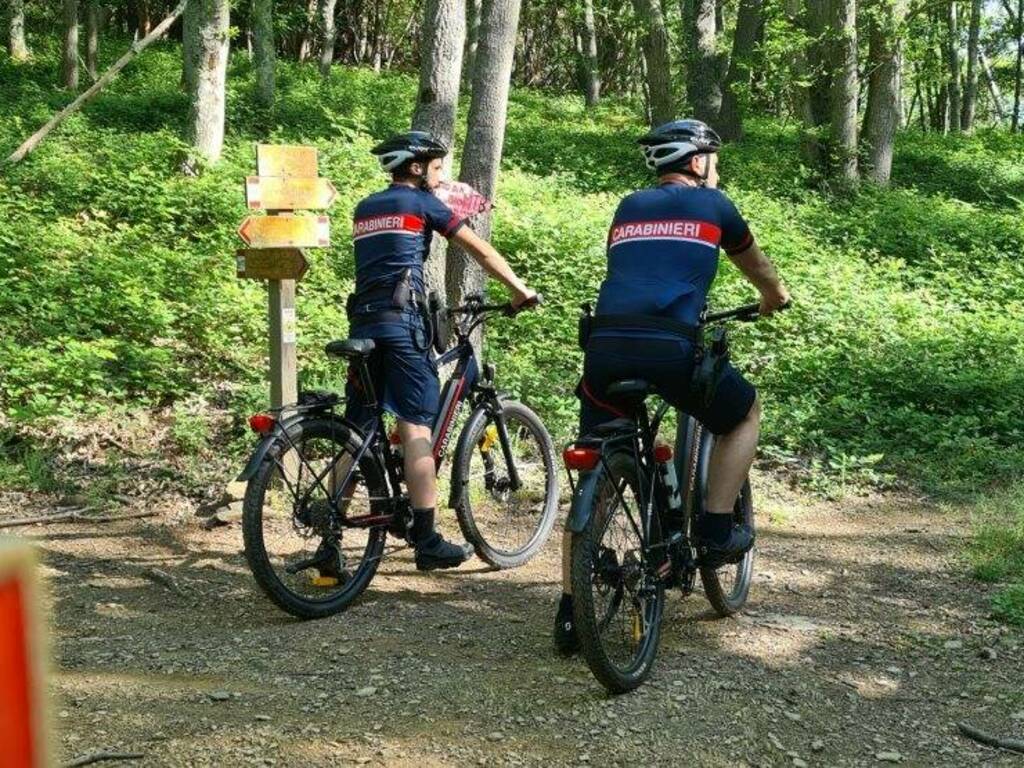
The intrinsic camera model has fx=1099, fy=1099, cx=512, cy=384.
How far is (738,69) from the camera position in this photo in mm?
20922

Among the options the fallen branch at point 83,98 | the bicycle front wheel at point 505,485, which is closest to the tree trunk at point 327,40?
the fallen branch at point 83,98

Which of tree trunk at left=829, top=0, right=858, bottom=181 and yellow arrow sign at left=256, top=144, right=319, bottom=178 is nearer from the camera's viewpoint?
yellow arrow sign at left=256, top=144, right=319, bottom=178

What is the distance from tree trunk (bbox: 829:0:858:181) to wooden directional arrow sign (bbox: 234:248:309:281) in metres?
12.0

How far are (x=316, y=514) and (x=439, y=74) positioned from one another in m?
3.81

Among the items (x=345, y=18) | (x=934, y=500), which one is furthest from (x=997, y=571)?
(x=345, y=18)

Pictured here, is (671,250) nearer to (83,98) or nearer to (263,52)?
(83,98)

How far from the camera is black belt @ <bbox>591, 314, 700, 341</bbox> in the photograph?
4488 millimetres

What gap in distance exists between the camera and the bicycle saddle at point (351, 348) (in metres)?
5.21

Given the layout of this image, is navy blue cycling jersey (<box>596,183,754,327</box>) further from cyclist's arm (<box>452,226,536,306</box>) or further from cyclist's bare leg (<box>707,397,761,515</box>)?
cyclist's arm (<box>452,226,536,306</box>)

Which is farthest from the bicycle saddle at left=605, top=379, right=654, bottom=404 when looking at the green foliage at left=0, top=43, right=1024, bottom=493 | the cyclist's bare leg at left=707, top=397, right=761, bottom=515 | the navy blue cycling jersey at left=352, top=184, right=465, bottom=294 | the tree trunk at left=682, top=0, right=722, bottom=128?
the tree trunk at left=682, top=0, right=722, bottom=128

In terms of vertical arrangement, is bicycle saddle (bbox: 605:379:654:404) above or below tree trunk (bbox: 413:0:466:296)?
below

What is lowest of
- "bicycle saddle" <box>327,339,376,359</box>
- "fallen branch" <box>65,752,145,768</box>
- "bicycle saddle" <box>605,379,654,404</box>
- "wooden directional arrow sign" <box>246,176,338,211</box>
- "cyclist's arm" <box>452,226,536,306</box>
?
"fallen branch" <box>65,752,145,768</box>

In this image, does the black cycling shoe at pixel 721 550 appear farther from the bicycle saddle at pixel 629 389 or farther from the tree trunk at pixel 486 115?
the tree trunk at pixel 486 115

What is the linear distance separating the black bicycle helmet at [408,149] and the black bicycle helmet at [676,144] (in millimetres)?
1242
